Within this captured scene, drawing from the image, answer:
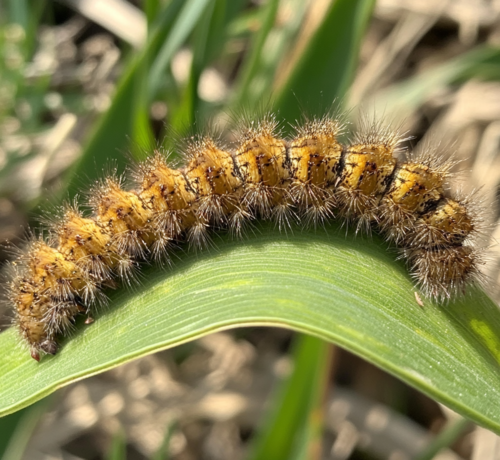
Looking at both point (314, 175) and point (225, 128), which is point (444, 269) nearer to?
point (314, 175)

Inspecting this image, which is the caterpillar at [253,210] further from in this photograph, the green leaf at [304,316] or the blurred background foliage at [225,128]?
the blurred background foliage at [225,128]

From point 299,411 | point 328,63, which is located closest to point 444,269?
point 299,411

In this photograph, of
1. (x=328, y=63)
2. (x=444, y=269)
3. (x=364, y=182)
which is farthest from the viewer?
(x=328, y=63)

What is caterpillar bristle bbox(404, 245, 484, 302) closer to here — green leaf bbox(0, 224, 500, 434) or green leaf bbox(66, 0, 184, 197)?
green leaf bbox(0, 224, 500, 434)

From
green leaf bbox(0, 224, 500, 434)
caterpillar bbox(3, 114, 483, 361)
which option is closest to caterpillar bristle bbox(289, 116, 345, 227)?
caterpillar bbox(3, 114, 483, 361)

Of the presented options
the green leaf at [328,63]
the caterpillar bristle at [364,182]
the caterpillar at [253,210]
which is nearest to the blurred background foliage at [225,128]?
the green leaf at [328,63]
